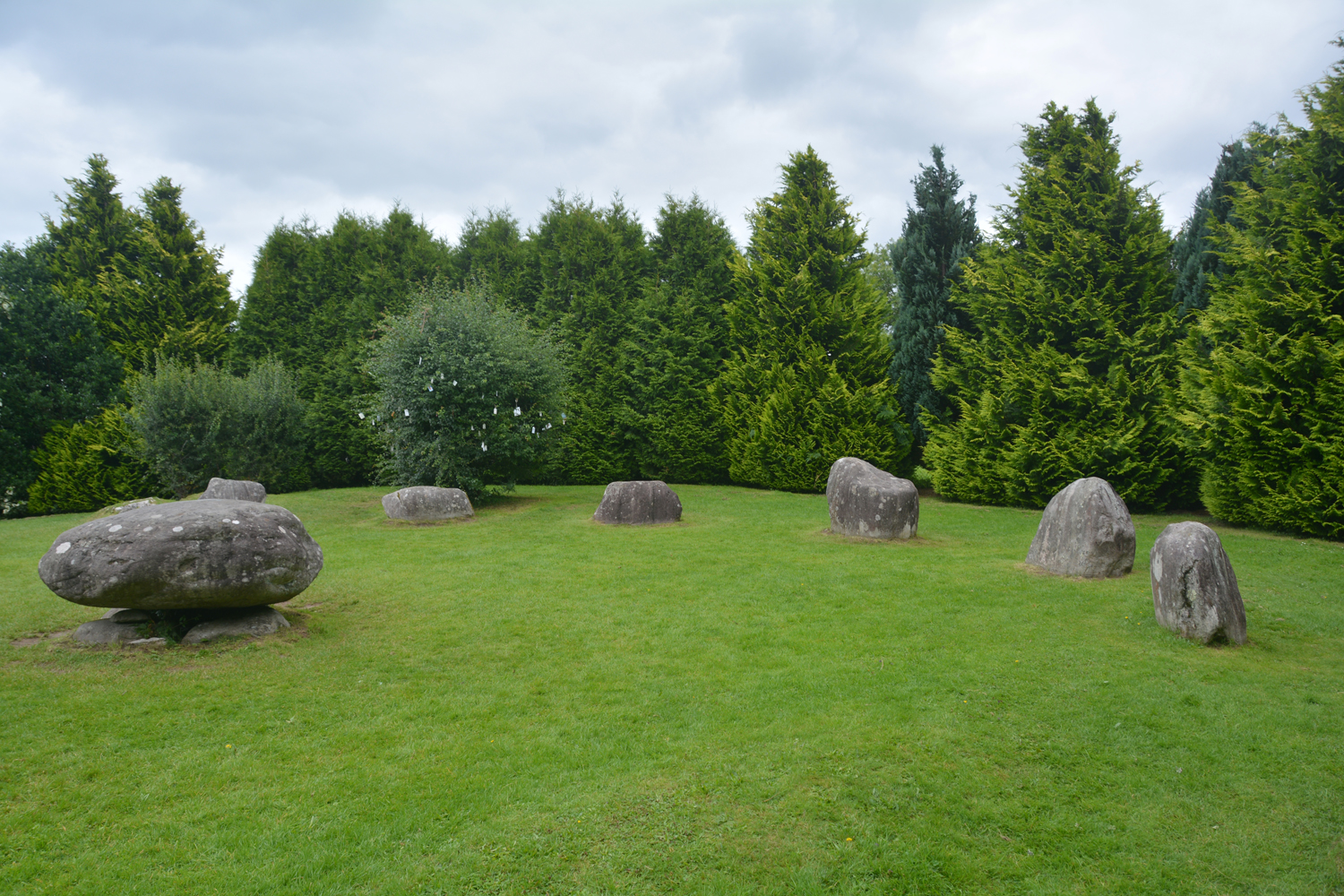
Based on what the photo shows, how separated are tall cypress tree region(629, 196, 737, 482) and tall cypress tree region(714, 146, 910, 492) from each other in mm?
1338

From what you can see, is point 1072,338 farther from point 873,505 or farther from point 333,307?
point 333,307

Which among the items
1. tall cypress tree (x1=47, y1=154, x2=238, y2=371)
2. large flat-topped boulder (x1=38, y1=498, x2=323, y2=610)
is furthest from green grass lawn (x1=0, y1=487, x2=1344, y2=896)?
tall cypress tree (x1=47, y1=154, x2=238, y2=371)

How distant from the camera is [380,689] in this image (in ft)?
19.6

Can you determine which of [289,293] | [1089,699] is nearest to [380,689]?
[1089,699]

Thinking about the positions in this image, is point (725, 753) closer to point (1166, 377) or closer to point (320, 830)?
point (320, 830)

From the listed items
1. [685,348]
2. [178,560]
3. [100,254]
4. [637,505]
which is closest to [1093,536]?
[637,505]

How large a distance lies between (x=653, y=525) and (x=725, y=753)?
9356 millimetres

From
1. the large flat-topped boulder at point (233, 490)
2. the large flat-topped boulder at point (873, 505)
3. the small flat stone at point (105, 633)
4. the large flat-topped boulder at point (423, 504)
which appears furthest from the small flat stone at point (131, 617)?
the large flat-topped boulder at point (873, 505)

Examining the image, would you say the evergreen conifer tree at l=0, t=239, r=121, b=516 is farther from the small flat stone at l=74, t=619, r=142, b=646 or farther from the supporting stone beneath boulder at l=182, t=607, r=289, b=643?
the supporting stone beneath boulder at l=182, t=607, r=289, b=643

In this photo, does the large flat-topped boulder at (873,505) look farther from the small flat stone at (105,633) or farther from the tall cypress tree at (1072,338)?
the small flat stone at (105,633)

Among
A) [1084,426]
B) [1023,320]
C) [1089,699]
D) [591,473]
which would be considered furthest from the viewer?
[591,473]

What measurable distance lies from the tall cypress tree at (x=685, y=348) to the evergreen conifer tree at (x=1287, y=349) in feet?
38.2

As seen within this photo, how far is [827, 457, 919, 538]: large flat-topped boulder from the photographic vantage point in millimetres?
12297

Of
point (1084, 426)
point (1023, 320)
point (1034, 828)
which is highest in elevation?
point (1023, 320)
